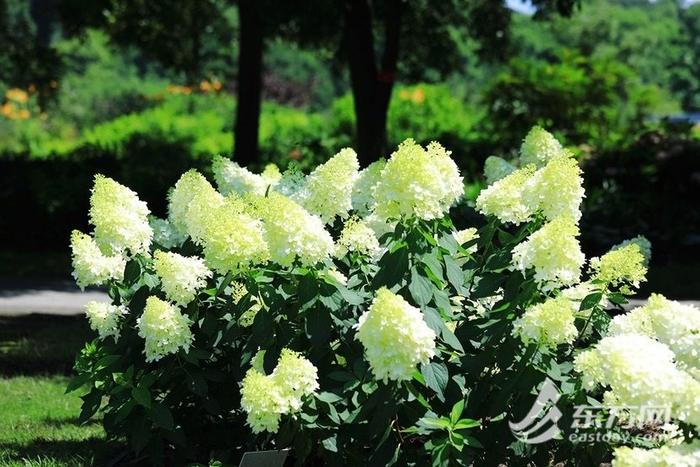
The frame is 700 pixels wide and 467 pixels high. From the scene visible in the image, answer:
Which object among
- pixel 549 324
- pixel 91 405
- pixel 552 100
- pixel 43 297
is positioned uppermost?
pixel 549 324

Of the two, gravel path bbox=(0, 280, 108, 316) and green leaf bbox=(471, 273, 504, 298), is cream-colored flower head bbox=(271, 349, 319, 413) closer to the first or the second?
green leaf bbox=(471, 273, 504, 298)

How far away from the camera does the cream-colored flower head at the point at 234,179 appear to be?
5.38 m

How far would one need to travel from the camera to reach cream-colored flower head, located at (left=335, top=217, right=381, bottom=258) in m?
4.43

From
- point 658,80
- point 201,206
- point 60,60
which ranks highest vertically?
point 201,206

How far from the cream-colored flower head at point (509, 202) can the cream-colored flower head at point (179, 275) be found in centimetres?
118

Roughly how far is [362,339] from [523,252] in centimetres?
72

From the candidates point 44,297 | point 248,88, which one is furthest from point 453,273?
point 248,88

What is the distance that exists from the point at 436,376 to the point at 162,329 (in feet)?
3.62

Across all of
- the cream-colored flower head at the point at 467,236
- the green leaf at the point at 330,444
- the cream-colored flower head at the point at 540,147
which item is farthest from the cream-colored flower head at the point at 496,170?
the green leaf at the point at 330,444

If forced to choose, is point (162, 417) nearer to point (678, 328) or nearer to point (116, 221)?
point (116, 221)

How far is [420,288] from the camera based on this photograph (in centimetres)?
416

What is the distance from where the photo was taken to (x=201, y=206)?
186 inches

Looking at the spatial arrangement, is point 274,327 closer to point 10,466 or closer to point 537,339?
point 537,339

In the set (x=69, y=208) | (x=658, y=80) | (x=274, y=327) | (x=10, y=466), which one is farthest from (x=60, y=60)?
(x=658, y=80)
